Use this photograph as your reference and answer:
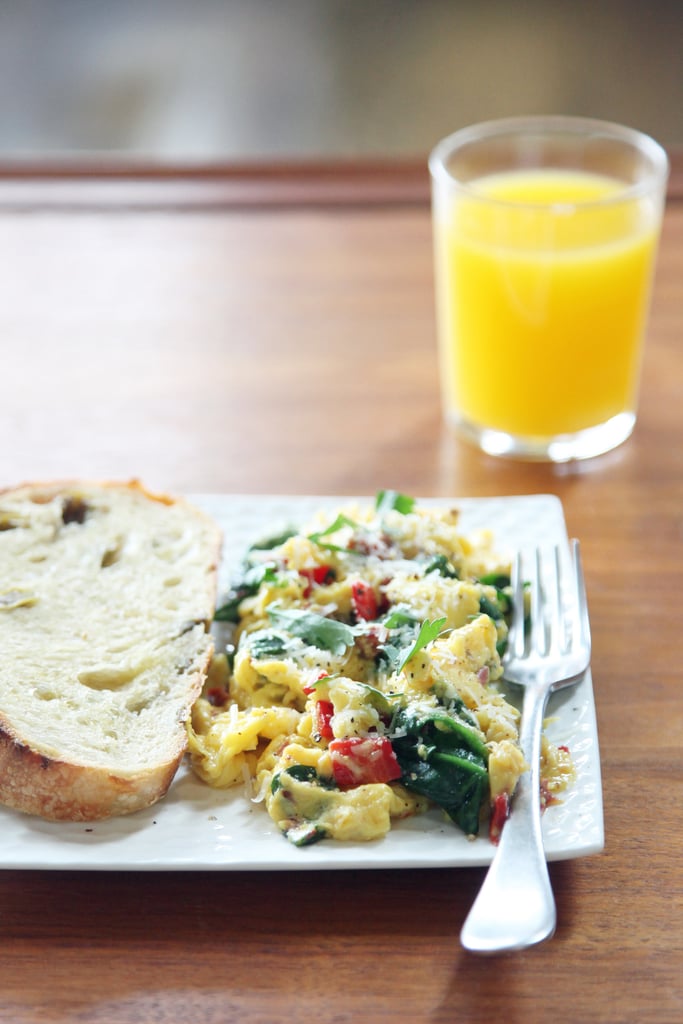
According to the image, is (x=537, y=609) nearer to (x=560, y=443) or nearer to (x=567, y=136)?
(x=560, y=443)

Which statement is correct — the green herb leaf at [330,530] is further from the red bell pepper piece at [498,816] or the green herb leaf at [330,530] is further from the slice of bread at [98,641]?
the red bell pepper piece at [498,816]

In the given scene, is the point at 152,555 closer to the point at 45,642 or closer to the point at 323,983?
the point at 45,642

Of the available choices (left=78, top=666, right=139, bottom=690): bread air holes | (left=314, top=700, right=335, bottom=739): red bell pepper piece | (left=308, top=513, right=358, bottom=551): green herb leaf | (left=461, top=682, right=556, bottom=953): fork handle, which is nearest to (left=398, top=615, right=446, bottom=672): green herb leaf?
(left=314, top=700, right=335, bottom=739): red bell pepper piece

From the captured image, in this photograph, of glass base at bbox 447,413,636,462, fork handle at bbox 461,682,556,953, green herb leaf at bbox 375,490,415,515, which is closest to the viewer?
fork handle at bbox 461,682,556,953

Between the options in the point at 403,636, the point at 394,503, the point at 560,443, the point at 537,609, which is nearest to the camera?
the point at 403,636

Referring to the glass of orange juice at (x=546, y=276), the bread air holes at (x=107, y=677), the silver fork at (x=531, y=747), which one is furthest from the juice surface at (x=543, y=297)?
the bread air holes at (x=107, y=677)

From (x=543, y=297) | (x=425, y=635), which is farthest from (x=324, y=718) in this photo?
(x=543, y=297)

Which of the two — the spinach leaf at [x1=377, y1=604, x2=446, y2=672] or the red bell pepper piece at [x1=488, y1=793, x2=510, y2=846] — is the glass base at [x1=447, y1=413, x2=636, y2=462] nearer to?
the spinach leaf at [x1=377, y1=604, x2=446, y2=672]
